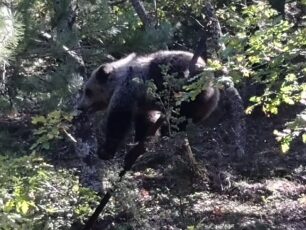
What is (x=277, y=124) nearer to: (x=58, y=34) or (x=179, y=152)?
(x=179, y=152)

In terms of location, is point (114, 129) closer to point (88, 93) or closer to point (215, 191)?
point (88, 93)

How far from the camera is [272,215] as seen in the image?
302 inches

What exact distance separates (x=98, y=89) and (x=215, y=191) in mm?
2046

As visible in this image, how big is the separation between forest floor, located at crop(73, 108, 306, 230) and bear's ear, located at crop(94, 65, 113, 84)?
123 centimetres

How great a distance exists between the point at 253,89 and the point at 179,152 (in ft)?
11.3

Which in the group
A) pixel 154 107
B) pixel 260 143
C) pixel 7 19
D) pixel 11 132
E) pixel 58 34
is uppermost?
pixel 7 19

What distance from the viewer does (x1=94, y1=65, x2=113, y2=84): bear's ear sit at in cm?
846

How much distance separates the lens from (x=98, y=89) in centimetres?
885

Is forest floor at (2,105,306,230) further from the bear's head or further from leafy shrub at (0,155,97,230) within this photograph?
the bear's head

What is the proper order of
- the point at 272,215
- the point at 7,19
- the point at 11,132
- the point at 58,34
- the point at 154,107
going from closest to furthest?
the point at 7,19 < the point at 58,34 < the point at 272,215 < the point at 154,107 < the point at 11,132

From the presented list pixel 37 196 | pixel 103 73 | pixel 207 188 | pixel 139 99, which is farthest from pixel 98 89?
pixel 37 196

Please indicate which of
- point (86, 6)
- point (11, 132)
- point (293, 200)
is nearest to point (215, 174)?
point (293, 200)

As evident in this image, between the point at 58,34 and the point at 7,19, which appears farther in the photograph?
the point at 58,34

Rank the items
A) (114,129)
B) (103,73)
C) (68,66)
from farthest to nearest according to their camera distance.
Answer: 1. (103,73)
2. (114,129)
3. (68,66)
